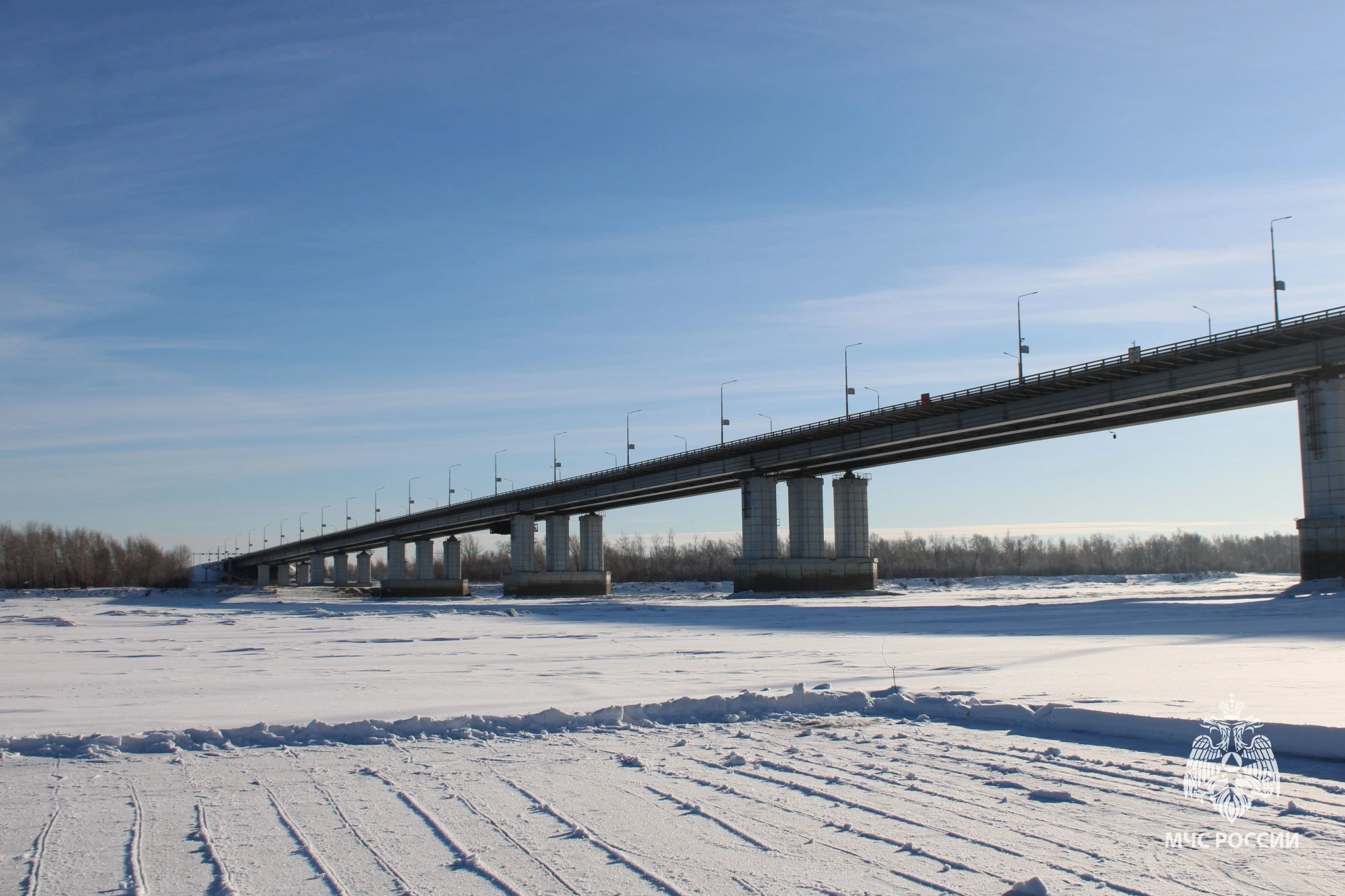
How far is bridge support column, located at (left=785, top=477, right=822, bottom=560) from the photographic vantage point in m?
87.9

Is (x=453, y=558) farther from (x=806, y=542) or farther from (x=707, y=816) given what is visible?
(x=707, y=816)

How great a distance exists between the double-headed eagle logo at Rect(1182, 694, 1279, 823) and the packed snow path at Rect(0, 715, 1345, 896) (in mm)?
158

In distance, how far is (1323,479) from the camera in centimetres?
4944

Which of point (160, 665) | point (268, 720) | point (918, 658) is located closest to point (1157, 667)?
point (918, 658)

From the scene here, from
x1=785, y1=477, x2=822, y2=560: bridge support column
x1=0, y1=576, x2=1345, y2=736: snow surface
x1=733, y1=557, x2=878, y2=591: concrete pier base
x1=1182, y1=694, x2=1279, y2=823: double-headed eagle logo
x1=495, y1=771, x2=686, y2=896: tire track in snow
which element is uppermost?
x1=785, y1=477, x2=822, y2=560: bridge support column

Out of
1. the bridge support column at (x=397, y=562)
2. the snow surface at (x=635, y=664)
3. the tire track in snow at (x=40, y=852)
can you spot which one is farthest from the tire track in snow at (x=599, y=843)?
the bridge support column at (x=397, y=562)

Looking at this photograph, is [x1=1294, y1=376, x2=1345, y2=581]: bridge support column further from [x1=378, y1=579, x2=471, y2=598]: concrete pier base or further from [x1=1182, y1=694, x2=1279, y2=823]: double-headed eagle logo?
[x1=378, y1=579, x2=471, y2=598]: concrete pier base

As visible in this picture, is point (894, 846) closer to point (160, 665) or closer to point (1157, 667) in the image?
point (1157, 667)

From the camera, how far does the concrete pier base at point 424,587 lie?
142m

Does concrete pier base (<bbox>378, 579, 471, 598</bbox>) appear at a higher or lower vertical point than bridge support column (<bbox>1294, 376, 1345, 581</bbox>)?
lower

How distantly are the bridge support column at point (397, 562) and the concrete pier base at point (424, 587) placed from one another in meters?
9.19

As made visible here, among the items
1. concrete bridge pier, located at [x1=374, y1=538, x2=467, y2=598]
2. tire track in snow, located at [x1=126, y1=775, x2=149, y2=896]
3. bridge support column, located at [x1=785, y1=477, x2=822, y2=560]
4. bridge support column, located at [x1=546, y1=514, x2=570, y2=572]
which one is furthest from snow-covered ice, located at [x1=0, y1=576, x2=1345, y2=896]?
concrete bridge pier, located at [x1=374, y1=538, x2=467, y2=598]

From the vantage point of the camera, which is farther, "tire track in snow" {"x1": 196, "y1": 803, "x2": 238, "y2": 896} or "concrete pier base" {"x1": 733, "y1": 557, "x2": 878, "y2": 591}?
"concrete pier base" {"x1": 733, "y1": 557, "x2": 878, "y2": 591}

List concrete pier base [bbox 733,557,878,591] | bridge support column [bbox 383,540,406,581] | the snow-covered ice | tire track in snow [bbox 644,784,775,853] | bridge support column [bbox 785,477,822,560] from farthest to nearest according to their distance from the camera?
bridge support column [bbox 383,540,406,581]
bridge support column [bbox 785,477,822,560]
concrete pier base [bbox 733,557,878,591]
tire track in snow [bbox 644,784,775,853]
the snow-covered ice
